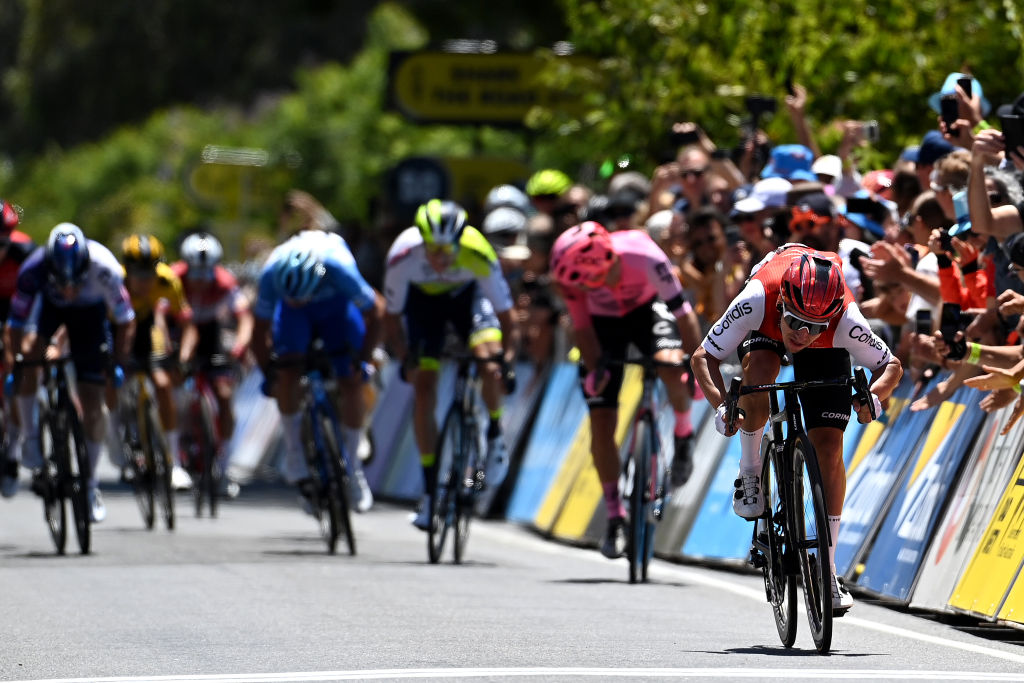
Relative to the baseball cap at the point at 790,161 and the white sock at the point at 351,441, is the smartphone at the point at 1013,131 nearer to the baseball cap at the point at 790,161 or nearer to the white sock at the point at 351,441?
the baseball cap at the point at 790,161

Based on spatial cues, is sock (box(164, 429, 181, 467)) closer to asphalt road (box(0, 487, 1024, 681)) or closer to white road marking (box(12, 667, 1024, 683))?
asphalt road (box(0, 487, 1024, 681))

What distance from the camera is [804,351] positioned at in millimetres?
9695

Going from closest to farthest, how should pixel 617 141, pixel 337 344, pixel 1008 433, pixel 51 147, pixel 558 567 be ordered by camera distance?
pixel 1008 433 → pixel 558 567 → pixel 337 344 → pixel 617 141 → pixel 51 147

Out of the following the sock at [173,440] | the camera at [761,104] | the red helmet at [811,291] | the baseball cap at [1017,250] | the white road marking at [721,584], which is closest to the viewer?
the red helmet at [811,291]

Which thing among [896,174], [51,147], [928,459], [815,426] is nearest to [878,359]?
[815,426]

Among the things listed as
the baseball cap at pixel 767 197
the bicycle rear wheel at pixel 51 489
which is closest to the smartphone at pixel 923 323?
the baseball cap at pixel 767 197

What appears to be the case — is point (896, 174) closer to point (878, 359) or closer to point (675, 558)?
point (675, 558)

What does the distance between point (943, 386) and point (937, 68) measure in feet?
21.1

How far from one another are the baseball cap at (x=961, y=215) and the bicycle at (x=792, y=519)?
2077 mm

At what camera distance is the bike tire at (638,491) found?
12438mm

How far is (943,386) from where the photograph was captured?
37.0 feet

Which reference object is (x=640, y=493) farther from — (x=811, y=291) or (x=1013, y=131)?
(x=811, y=291)

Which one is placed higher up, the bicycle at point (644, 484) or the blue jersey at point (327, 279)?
the blue jersey at point (327, 279)

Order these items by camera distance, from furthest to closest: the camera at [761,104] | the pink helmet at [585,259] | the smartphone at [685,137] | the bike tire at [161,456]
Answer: the bike tire at [161,456]
the smartphone at [685,137]
the camera at [761,104]
the pink helmet at [585,259]
